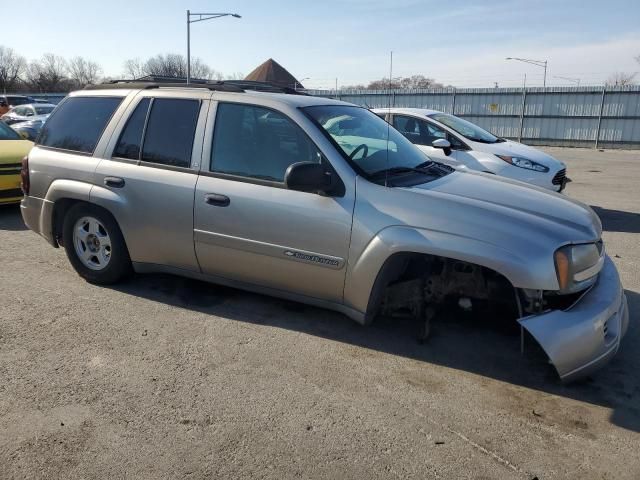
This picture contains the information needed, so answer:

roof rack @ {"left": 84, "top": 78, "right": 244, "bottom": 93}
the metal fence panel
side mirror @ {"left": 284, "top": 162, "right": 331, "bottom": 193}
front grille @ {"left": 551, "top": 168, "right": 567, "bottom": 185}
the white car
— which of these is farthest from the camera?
the metal fence panel

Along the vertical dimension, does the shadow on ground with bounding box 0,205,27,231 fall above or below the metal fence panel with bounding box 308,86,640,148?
below

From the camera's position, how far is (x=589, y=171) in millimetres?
15328

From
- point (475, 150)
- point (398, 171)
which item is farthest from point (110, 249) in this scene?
point (475, 150)

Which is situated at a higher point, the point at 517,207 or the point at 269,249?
the point at 517,207

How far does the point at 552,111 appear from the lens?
24969mm

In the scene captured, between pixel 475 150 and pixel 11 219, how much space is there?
7144mm

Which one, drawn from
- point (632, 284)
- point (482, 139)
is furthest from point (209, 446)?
point (482, 139)

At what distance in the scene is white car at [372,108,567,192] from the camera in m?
8.09

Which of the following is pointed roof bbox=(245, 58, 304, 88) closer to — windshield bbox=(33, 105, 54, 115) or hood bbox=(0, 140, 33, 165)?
windshield bbox=(33, 105, 54, 115)

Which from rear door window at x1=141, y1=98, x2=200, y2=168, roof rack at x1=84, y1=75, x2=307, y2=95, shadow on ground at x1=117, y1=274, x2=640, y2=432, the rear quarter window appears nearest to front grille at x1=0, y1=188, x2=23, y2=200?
the rear quarter window

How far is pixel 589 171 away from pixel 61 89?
69633 millimetres

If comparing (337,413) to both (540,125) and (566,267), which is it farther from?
(540,125)

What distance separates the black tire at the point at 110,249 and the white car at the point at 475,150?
15.8ft

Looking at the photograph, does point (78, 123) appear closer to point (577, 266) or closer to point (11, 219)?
point (11, 219)
